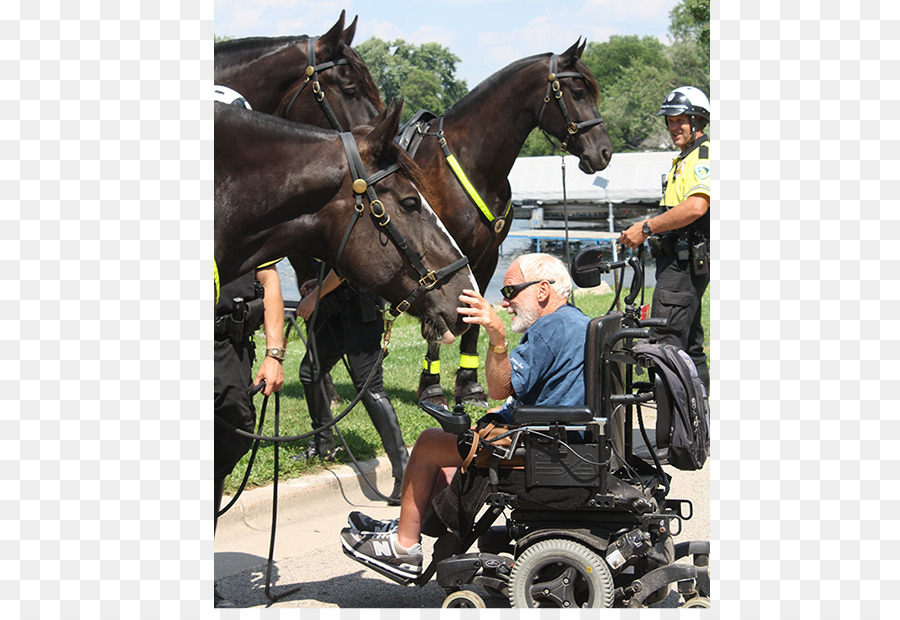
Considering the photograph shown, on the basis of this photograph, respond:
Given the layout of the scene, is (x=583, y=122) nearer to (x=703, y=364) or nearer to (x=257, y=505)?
(x=703, y=364)

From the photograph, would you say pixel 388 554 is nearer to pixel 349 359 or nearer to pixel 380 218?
pixel 380 218

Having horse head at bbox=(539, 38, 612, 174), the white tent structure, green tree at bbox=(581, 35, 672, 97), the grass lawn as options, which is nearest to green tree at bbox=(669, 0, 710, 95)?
green tree at bbox=(581, 35, 672, 97)

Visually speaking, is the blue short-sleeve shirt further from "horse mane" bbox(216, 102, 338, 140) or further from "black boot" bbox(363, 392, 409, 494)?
"black boot" bbox(363, 392, 409, 494)

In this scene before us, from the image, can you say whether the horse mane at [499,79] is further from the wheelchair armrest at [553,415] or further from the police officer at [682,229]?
the wheelchair armrest at [553,415]

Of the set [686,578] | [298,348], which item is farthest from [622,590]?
[298,348]

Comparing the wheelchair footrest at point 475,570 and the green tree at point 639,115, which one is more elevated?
the green tree at point 639,115

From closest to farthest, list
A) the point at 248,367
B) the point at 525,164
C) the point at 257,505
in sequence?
the point at 248,367 < the point at 257,505 < the point at 525,164

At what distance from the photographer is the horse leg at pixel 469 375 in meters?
7.87

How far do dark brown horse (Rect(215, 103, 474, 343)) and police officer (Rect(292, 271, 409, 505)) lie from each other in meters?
1.84

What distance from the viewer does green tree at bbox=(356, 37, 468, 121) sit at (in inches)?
2778

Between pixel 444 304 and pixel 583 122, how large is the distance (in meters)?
4.03

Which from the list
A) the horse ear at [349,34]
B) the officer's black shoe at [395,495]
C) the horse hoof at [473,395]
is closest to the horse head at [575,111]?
the horse ear at [349,34]

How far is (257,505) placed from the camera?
214 inches

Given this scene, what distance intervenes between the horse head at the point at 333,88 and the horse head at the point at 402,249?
2844mm
